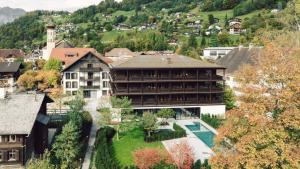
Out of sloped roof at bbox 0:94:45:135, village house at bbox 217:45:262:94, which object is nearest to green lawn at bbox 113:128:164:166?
sloped roof at bbox 0:94:45:135

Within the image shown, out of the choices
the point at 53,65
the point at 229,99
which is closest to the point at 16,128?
the point at 229,99

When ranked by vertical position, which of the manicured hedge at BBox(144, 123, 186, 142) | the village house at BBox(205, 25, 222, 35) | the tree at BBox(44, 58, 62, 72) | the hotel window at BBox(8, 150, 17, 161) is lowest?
the manicured hedge at BBox(144, 123, 186, 142)

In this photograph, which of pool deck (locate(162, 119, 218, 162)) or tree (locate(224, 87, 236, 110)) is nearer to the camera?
pool deck (locate(162, 119, 218, 162))

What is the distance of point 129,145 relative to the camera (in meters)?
46.2

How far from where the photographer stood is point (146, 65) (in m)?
59.4

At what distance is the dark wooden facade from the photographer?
5912 centimetres

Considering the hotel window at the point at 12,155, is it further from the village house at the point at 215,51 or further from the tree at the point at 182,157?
the village house at the point at 215,51

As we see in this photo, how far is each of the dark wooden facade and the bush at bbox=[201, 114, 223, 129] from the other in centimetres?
246

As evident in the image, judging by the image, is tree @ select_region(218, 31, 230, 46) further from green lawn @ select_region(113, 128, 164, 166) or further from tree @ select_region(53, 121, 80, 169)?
tree @ select_region(53, 121, 80, 169)

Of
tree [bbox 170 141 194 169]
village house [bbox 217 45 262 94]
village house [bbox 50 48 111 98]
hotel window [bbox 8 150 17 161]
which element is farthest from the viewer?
village house [bbox 50 48 111 98]

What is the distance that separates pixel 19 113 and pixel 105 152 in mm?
8957

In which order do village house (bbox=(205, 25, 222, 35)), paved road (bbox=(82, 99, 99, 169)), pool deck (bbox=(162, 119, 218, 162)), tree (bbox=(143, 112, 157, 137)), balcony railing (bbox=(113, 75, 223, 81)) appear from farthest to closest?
village house (bbox=(205, 25, 222, 35)) → balcony railing (bbox=(113, 75, 223, 81)) → tree (bbox=(143, 112, 157, 137)) → pool deck (bbox=(162, 119, 218, 162)) → paved road (bbox=(82, 99, 99, 169))

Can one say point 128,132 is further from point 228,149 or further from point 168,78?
point 228,149

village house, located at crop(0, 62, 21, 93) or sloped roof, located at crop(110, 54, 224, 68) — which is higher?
sloped roof, located at crop(110, 54, 224, 68)
